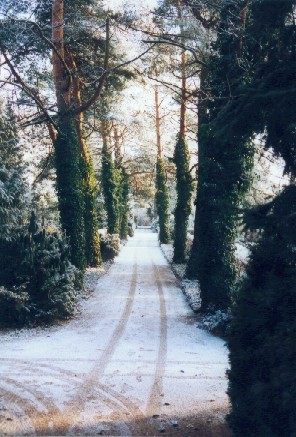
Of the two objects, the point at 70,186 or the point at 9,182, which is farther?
the point at 70,186

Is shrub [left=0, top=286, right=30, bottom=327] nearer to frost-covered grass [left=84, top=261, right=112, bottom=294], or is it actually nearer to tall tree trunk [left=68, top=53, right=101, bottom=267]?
frost-covered grass [left=84, top=261, right=112, bottom=294]

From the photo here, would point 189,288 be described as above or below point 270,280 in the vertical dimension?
below

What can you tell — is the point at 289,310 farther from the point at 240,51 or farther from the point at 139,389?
the point at 240,51

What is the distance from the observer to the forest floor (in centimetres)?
601

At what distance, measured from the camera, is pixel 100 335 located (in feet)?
37.2

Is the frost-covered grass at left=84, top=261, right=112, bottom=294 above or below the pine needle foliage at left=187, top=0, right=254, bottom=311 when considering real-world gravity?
below

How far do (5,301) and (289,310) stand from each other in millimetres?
9810

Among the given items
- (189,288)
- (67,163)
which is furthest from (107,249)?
(67,163)

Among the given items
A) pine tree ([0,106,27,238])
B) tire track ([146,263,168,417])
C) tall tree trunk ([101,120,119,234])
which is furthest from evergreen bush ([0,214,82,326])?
tall tree trunk ([101,120,119,234])

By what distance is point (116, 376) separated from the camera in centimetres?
802

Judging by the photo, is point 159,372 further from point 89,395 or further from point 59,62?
point 59,62

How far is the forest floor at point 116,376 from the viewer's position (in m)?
6.01

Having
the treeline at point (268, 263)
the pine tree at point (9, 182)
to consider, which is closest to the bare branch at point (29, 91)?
the pine tree at point (9, 182)

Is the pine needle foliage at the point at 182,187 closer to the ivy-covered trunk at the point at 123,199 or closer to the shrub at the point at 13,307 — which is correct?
the shrub at the point at 13,307
